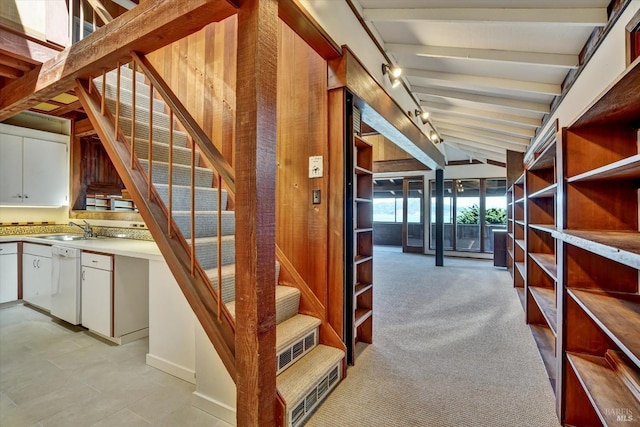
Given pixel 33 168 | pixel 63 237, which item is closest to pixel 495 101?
pixel 63 237

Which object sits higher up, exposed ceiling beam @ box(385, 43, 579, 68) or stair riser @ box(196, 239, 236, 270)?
exposed ceiling beam @ box(385, 43, 579, 68)

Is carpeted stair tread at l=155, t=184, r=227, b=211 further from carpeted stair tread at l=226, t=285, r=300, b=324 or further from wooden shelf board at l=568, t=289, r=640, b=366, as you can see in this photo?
wooden shelf board at l=568, t=289, r=640, b=366

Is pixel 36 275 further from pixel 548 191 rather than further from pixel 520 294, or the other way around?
pixel 520 294

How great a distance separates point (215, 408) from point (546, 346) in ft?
9.27

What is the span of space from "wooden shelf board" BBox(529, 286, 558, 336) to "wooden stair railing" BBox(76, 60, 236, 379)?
214 centimetres

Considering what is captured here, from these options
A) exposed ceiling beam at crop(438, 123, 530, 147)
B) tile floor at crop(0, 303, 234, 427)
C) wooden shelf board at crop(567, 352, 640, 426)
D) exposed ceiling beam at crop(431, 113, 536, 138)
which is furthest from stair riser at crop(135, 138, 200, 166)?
exposed ceiling beam at crop(438, 123, 530, 147)

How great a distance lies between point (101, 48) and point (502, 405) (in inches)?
138

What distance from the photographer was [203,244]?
216cm

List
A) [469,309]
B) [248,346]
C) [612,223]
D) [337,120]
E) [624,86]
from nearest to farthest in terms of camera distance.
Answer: [624,86] < [248,346] < [612,223] < [337,120] < [469,309]

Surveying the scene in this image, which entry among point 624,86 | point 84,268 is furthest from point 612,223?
point 84,268

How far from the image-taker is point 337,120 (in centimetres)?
225

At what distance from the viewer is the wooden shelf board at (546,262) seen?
234cm

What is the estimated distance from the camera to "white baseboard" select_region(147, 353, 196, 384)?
2.25 meters

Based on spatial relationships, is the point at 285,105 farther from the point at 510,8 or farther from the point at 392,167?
the point at 392,167
